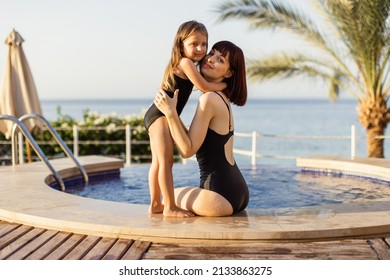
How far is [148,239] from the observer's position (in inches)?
138

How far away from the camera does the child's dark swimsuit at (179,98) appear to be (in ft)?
12.4

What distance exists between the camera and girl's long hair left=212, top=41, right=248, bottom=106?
12.4 ft

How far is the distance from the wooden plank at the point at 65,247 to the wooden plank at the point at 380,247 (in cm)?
190

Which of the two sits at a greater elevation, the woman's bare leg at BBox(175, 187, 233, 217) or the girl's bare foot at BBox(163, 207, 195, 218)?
the woman's bare leg at BBox(175, 187, 233, 217)

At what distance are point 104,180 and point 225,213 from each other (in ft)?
12.0

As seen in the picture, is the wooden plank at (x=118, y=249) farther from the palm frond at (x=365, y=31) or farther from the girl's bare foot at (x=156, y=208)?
the palm frond at (x=365, y=31)

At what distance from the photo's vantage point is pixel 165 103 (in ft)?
12.0

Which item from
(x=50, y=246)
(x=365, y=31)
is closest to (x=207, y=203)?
(x=50, y=246)

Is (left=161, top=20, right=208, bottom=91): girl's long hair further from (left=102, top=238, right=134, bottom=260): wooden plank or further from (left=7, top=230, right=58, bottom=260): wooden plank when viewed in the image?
(left=7, top=230, right=58, bottom=260): wooden plank

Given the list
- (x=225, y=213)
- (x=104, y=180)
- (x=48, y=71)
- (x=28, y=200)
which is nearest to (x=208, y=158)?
(x=225, y=213)

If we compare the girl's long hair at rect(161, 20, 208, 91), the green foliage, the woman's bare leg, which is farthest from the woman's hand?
the green foliage

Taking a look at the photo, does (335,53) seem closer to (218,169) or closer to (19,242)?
(218,169)

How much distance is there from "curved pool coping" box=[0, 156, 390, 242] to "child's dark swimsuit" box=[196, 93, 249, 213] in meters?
0.19
